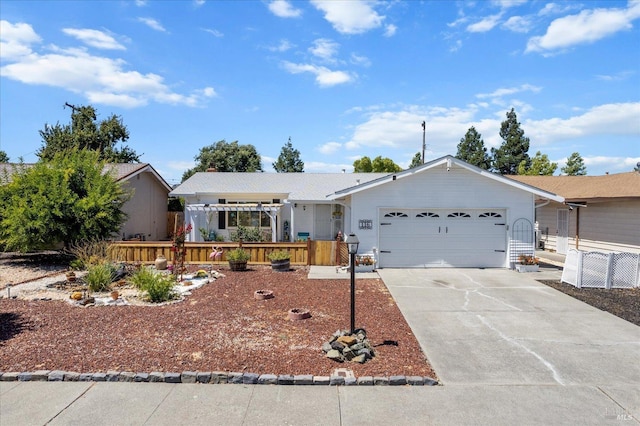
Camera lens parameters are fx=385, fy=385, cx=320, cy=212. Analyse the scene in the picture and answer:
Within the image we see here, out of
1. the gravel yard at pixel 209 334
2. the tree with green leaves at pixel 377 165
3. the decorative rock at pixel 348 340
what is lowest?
the gravel yard at pixel 209 334

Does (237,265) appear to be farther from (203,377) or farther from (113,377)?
(203,377)

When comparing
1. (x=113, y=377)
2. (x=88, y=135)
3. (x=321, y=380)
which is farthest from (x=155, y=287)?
(x=88, y=135)

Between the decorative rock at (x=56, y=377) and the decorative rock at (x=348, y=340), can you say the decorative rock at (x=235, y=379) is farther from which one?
the decorative rock at (x=56, y=377)

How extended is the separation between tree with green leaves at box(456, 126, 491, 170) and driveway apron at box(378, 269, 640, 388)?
39292 mm

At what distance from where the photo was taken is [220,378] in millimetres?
4906

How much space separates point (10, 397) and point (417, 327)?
237 inches

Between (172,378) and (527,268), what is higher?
(527,268)

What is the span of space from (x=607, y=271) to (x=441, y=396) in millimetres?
8638

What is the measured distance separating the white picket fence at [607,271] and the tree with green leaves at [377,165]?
1008 inches

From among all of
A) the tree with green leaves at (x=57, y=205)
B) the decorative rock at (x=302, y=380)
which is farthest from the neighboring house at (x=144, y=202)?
the decorative rock at (x=302, y=380)

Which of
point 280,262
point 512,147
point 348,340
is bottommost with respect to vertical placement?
point 348,340

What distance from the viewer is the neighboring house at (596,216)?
13141mm

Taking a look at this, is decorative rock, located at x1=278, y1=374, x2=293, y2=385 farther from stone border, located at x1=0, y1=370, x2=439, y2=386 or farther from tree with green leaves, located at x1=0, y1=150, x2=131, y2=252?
tree with green leaves, located at x1=0, y1=150, x2=131, y2=252

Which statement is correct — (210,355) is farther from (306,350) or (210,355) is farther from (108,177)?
(108,177)
